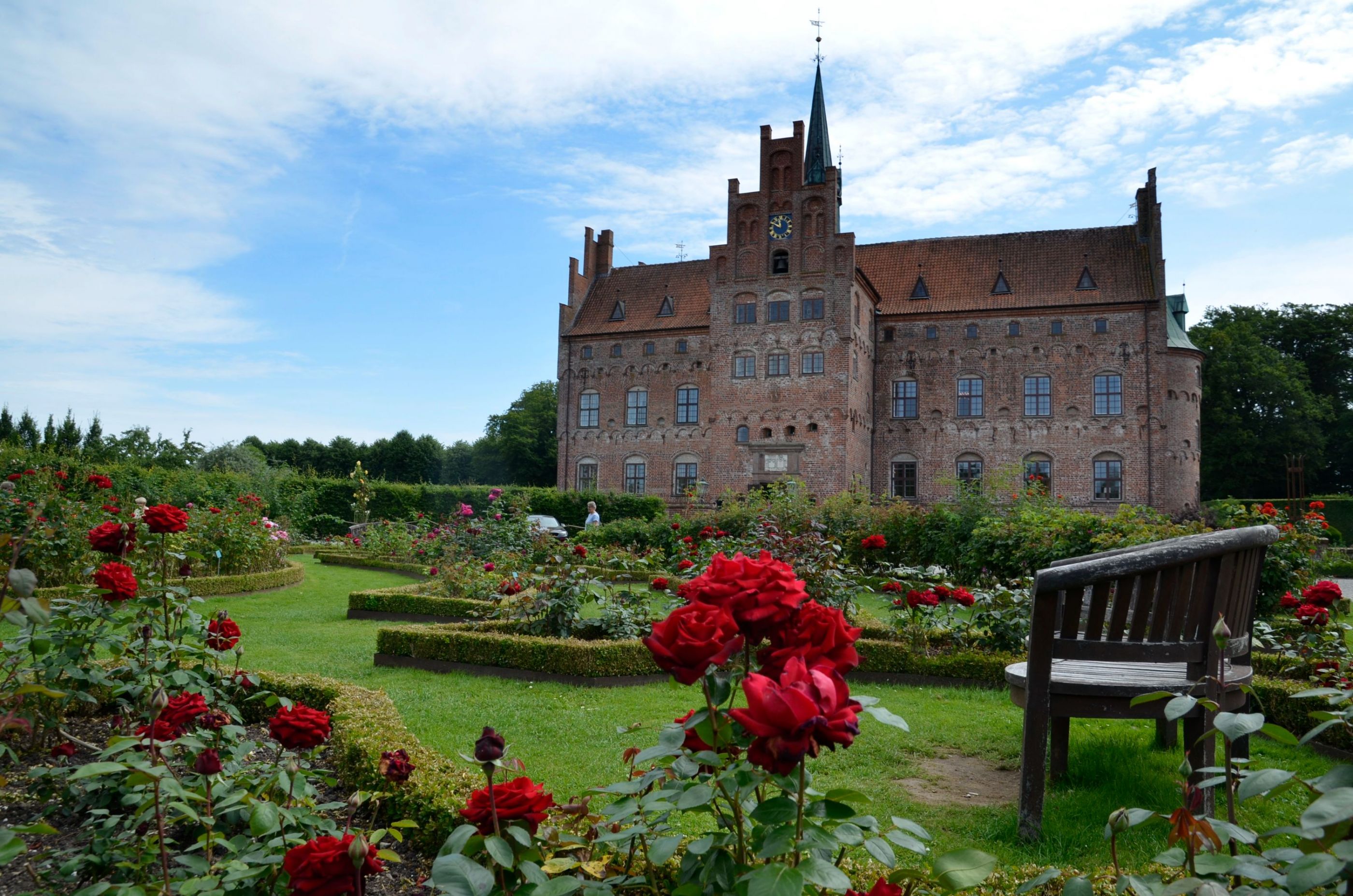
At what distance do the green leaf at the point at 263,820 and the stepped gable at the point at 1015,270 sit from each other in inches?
1229

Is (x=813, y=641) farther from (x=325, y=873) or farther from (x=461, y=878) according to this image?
(x=325, y=873)

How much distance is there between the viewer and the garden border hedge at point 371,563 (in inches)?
639

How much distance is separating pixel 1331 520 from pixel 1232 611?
32.4 meters

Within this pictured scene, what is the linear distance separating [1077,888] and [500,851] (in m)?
0.98

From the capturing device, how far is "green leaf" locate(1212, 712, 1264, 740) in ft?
5.33

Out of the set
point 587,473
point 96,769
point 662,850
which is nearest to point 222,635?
point 96,769

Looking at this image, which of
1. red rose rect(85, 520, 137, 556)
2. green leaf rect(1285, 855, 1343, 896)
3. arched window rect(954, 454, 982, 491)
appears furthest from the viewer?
arched window rect(954, 454, 982, 491)

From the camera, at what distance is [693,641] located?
144 cm

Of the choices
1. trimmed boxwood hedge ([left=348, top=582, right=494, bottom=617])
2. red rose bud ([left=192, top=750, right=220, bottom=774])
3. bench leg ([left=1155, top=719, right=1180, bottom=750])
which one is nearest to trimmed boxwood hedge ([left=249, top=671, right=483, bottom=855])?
red rose bud ([left=192, top=750, right=220, bottom=774])

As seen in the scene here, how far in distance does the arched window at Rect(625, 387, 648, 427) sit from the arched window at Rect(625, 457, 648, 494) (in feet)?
4.57

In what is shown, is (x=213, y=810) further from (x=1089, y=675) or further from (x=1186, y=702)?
(x=1089, y=675)

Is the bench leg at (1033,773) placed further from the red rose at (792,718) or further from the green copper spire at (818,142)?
the green copper spire at (818,142)

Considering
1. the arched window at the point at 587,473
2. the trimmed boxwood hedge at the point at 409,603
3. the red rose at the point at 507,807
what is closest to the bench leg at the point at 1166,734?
the red rose at the point at 507,807

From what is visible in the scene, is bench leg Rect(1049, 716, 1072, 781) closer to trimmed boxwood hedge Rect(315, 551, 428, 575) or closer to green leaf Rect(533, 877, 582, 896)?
green leaf Rect(533, 877, 582, 896)
